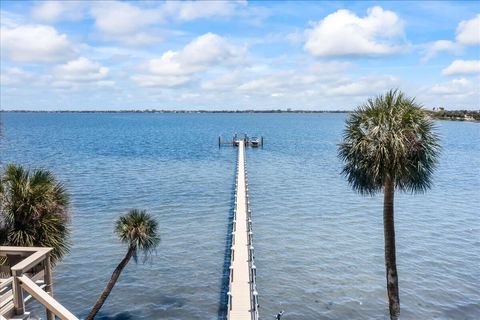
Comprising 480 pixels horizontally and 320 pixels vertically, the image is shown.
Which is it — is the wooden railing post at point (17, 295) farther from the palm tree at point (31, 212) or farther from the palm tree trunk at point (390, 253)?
the palm tree trunk at point (390, 253)

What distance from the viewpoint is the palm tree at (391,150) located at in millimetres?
15492

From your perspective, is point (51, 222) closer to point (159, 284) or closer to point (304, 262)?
point (159, 284)

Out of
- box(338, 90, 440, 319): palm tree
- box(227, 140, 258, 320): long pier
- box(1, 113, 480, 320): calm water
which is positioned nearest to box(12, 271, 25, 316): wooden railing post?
box(1, 113, 480, 320): calm water

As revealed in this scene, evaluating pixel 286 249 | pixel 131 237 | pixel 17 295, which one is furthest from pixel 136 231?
pixel 286 249

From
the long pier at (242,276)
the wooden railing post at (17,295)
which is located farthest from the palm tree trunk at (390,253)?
the wooden railing post at (17,295)

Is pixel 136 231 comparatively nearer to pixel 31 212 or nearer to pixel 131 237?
pixel 131 237

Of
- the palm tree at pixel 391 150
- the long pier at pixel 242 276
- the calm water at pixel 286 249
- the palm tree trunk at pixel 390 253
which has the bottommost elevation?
the calm water at pixel 286 249

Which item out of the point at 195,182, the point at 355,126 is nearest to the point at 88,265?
the point at 355,126

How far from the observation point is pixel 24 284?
27.3 ft

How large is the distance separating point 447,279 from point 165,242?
17.1 meters

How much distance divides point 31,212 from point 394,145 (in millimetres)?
12067

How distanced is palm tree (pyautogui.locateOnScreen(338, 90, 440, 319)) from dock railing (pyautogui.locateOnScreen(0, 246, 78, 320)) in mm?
10916

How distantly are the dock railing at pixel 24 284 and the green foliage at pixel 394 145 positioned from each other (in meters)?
10.9

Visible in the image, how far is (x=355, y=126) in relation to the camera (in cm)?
1675
